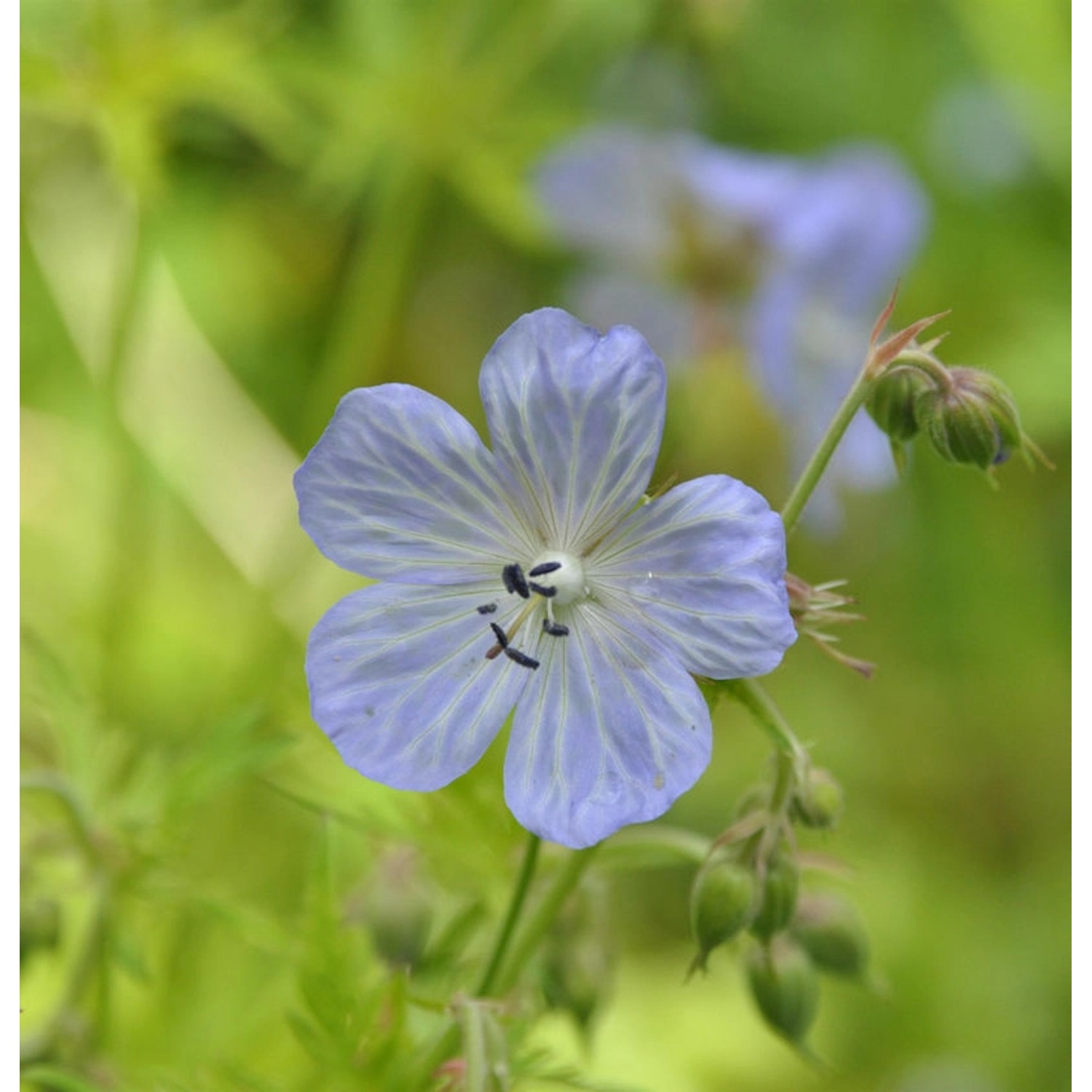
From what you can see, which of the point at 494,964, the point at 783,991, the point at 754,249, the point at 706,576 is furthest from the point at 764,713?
the point at 754,249

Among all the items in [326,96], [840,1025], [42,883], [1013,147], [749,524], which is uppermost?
[1013,147]

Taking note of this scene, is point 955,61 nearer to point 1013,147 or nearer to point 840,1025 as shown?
point 1013,147

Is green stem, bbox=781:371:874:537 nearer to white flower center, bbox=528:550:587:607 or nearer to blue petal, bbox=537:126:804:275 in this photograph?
white flower center, bbox=528:550:587:607

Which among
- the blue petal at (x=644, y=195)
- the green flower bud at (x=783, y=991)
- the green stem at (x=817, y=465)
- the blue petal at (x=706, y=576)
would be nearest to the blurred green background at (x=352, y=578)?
the blue petal at (x=644, y=195)

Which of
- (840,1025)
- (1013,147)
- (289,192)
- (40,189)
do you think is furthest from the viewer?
(1013,147)

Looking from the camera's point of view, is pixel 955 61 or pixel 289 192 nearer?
pixel 289 192

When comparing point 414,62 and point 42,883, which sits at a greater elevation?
point 414,62

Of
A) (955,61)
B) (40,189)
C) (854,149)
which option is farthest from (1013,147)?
(40,189)
